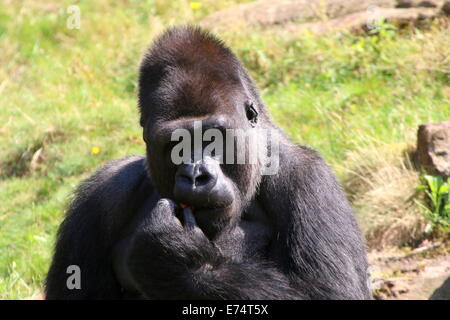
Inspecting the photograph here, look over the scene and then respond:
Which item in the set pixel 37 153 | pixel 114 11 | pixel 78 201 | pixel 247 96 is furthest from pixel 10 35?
pixel 247 96

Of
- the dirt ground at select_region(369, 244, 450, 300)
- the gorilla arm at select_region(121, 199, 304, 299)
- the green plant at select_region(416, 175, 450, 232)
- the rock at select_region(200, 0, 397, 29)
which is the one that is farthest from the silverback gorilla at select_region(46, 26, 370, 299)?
the rock at select_region(200, 0, 397, 29)

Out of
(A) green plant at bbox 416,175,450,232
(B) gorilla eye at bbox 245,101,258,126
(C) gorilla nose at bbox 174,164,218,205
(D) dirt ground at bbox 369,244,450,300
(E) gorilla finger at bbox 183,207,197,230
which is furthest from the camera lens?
(A) green plant at bbox 416,175,450,232

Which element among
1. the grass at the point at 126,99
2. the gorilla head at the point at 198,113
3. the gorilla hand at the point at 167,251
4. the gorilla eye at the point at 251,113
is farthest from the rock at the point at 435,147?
the gorilla hand at the point at 167,251

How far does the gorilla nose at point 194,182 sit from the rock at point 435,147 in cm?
293

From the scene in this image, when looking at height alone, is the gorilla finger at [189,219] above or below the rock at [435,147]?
below

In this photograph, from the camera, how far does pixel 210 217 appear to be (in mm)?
4930

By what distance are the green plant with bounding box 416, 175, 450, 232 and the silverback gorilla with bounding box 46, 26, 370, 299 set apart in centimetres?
168

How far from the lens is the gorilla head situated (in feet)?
15.5

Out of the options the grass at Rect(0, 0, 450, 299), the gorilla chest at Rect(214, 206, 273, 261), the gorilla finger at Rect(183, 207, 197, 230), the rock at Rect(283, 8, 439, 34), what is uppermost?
the rock at Rect(283, 8, 439, 34)

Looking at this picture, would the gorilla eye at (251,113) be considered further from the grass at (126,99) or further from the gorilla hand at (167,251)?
→ the grass at (126,99)

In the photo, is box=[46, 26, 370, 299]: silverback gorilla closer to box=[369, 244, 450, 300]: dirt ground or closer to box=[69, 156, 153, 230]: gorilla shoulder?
box=[69, 156, 153, 230]: gorilla shoulder

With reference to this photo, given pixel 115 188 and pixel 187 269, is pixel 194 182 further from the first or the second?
pixel 115 188

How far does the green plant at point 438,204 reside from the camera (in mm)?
6730

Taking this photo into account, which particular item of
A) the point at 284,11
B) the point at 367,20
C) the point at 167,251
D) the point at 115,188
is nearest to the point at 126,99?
the point at 284,11
